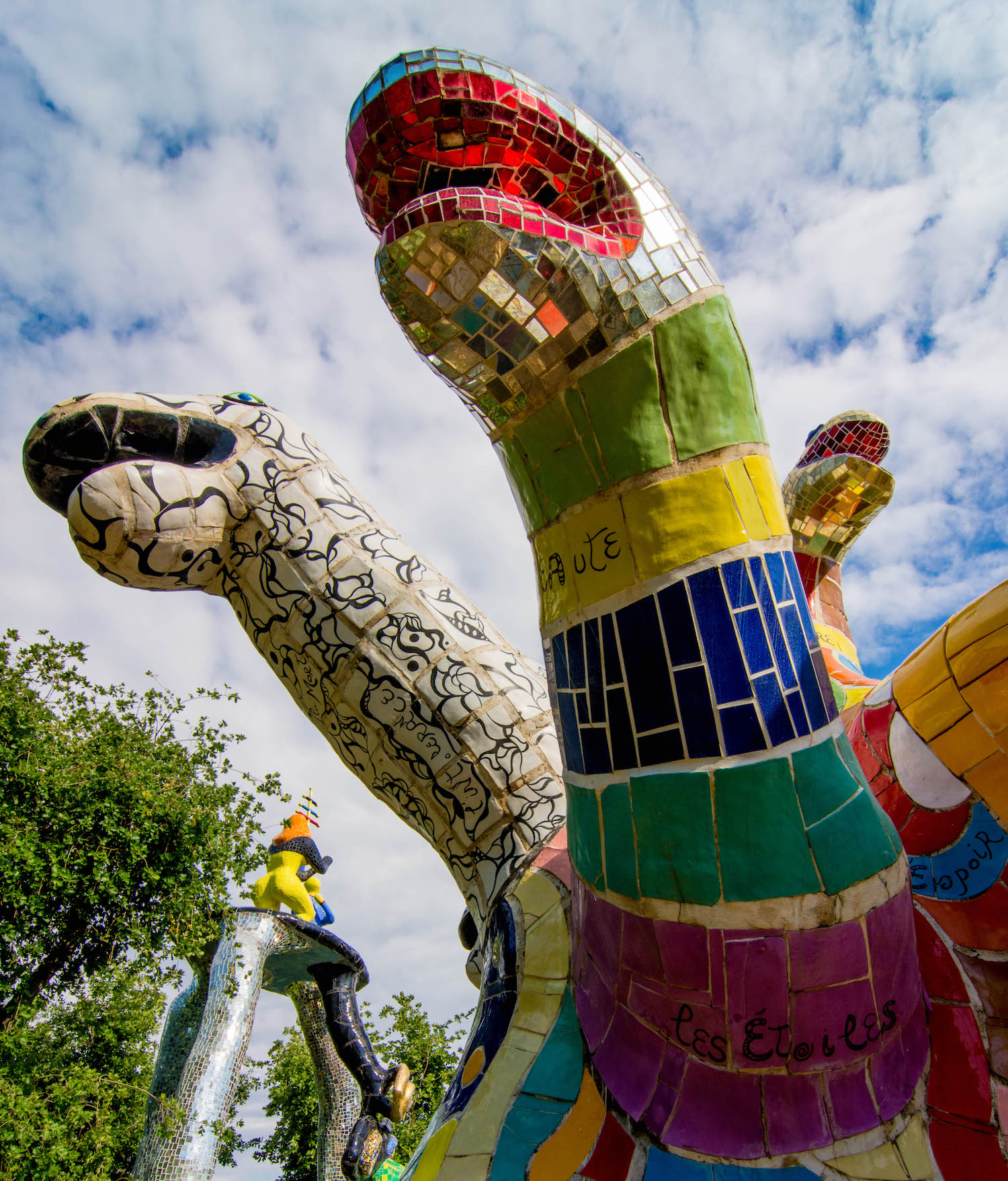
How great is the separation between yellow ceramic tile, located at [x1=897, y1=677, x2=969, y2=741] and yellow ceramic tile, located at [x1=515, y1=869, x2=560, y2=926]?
959 millimetres

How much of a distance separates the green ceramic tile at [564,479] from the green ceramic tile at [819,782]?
0.64 meters

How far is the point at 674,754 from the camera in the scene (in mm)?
1558

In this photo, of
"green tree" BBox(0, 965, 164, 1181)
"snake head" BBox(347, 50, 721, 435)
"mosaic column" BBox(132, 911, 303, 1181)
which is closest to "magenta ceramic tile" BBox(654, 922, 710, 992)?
"snake head" BBox(347, 50, 721, 435)

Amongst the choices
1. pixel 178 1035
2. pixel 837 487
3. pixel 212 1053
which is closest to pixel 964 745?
pixel 837 487

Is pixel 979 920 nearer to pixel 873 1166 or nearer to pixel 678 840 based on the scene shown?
pixel 873 1166

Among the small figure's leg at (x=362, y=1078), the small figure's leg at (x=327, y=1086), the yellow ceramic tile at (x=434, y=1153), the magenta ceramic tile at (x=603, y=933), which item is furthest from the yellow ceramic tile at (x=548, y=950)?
the small figure's leg at (x=327, y=1086)

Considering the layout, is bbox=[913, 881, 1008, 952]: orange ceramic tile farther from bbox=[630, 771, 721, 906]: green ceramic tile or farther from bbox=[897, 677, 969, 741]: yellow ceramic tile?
bbox=[630, 771, 721, 906]: green ceramic tile

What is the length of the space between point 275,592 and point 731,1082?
6.09ft

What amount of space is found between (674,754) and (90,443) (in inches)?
78.9

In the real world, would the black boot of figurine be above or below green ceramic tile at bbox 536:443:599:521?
above

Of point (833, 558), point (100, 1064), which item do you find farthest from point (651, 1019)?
point (100, 1064)

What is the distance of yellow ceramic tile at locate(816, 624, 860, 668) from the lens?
4559mm

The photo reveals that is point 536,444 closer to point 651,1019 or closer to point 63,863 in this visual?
point 651,1019

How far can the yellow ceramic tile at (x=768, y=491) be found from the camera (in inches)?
66.9
